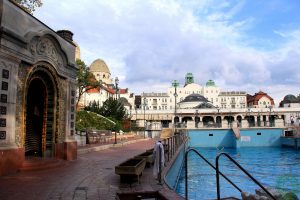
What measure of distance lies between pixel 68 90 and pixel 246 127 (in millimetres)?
39863

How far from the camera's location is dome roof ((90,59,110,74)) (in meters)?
101

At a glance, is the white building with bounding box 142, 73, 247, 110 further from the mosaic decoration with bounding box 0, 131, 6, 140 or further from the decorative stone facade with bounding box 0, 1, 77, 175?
the mosaic decoration with bounding box 0, 131, 6, 140

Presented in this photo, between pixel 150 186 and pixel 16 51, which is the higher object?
pixel 16 51

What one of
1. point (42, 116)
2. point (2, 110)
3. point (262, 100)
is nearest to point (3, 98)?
point (2, 110)

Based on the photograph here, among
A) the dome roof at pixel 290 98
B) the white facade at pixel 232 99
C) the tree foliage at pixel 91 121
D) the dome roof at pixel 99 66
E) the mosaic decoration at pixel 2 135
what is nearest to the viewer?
the mosaic decoration at pixel 2 135

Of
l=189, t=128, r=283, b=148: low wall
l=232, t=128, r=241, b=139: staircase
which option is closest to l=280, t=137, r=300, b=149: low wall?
l=189, t=128, r=283, b=148: low wall

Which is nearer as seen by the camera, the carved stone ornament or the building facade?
the carved stone ornament

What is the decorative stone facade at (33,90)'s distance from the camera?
10.2m

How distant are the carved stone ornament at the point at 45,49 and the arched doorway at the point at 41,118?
0.92 metres

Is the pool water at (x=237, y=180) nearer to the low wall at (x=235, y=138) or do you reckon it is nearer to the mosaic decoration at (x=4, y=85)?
the mosaic decoration at (x=4, y=85)

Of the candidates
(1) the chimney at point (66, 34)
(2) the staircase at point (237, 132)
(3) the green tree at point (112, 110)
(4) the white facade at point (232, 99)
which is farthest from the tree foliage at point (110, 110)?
(4) the white facade at point (232, 99)

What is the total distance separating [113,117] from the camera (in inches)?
1774

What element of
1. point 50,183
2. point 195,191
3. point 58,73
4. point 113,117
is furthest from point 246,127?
point 50,183

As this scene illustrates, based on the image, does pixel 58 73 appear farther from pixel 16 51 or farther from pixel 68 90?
pixel 16 51
